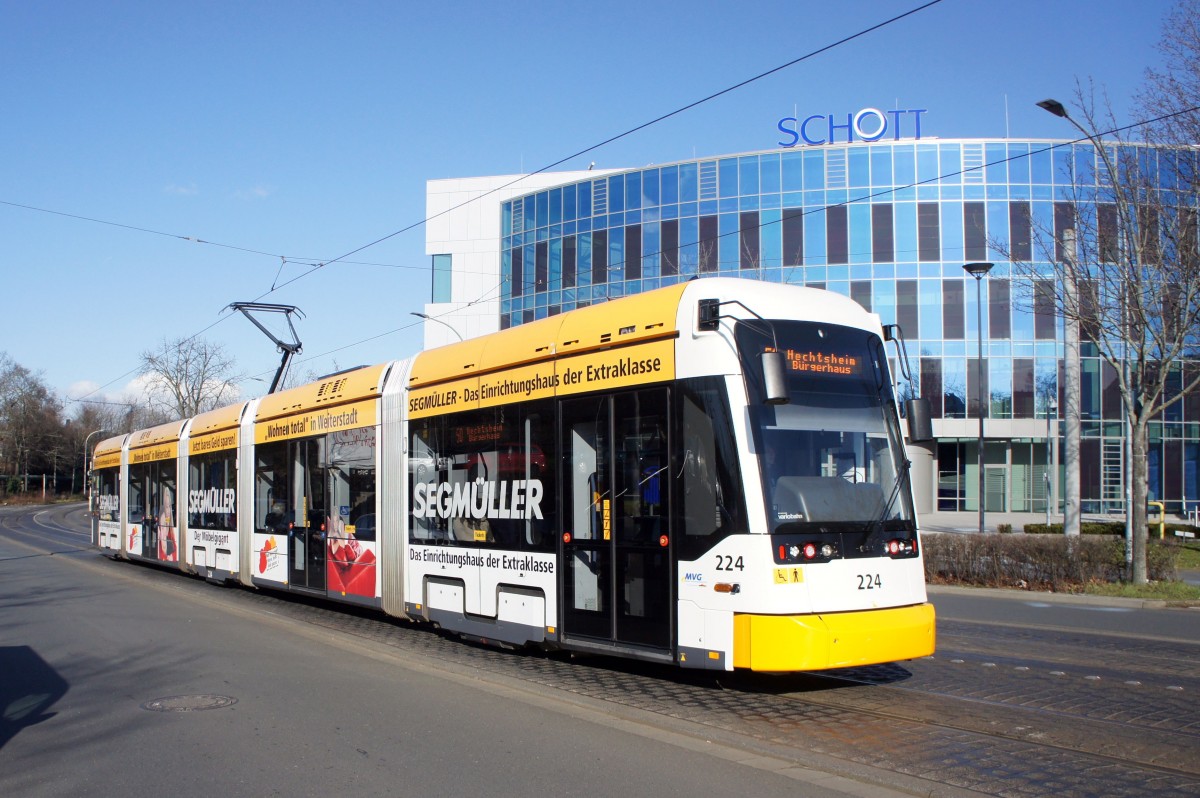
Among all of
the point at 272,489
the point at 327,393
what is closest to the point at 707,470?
the point at 327,393

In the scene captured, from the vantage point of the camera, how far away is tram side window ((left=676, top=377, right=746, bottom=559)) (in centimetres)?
837

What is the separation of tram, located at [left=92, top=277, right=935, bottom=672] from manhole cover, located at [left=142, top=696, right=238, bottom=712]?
A: 3.04 meters

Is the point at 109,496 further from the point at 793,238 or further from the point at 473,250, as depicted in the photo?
the point at 473,250

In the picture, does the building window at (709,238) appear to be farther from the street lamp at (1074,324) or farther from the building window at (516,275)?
the street lamp at (1074,324)

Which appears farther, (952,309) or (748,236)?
(748,236)

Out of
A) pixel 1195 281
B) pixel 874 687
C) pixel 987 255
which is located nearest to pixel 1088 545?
pixel 1195 281

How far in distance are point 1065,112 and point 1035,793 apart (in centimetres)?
1593

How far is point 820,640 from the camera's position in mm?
8000

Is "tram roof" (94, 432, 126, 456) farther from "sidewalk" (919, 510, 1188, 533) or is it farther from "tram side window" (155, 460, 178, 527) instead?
"sidewalk" (919, 510, 1188, 533)

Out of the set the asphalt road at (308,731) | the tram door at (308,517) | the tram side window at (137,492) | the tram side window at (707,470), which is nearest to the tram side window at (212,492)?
the tram door at (308,517)

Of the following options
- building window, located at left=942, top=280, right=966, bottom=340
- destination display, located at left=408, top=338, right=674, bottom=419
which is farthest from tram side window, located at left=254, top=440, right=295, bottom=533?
building window, located at left=942, top=280, right=966, bottom=340

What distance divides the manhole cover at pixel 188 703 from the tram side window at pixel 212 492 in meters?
10.5

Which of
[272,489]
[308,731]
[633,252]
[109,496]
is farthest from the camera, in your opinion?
[633,252]

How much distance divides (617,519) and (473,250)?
48.2 meters
